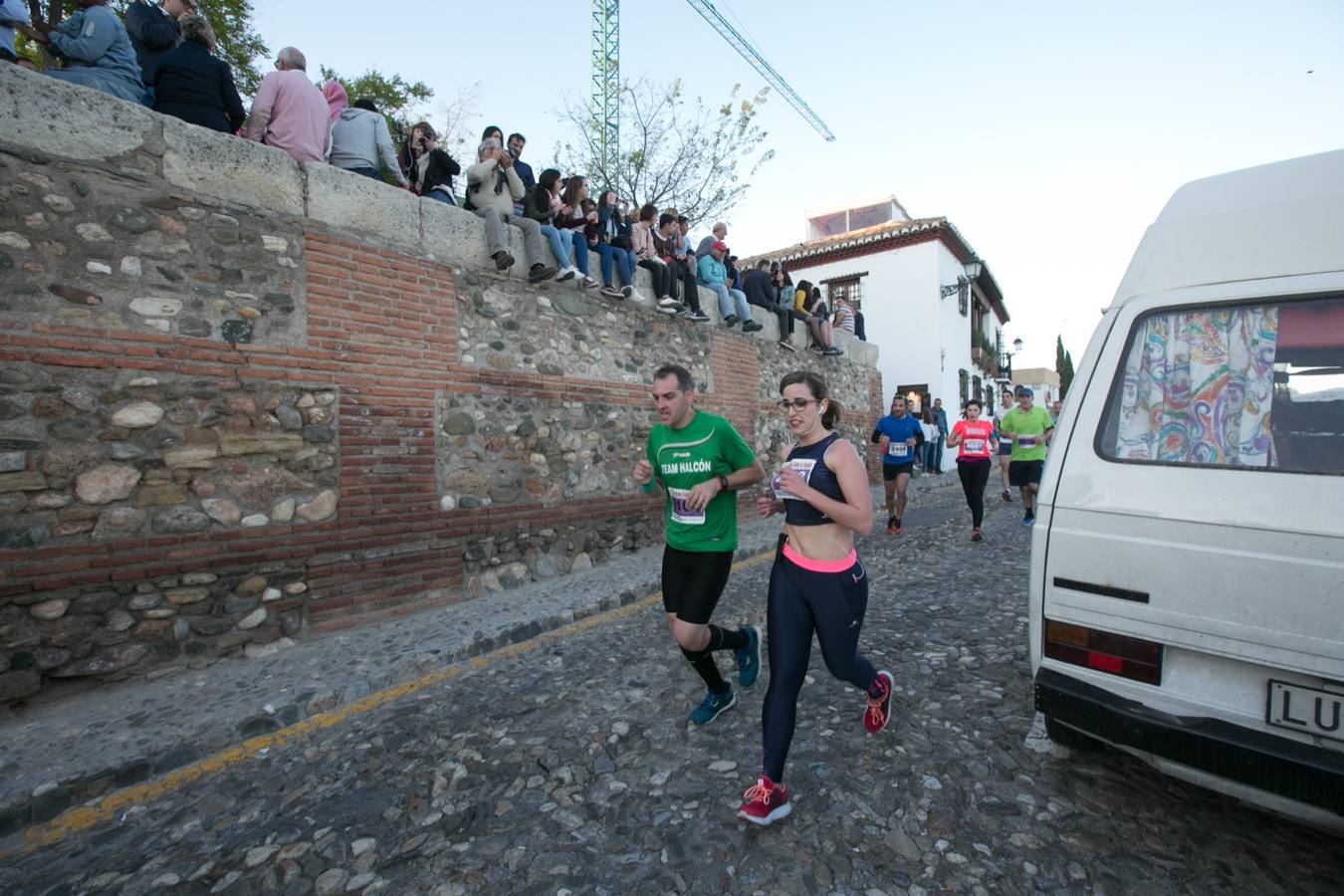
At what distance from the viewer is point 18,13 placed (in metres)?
3.93

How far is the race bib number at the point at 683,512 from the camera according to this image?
325 centimetres

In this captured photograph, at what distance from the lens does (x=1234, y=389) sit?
2.10m

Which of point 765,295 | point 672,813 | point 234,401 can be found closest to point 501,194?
point 234,401

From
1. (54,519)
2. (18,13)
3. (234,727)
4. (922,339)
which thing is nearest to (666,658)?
(234,727)

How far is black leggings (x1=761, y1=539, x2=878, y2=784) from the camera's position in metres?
2.43

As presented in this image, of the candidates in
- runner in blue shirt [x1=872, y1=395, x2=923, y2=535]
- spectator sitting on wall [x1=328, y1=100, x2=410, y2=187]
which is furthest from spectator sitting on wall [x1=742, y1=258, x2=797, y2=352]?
spectator sitting on wall [x1=328, y1=100, x2=410, y2=187]

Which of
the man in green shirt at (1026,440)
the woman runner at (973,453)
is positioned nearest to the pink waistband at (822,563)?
the woman runner at (973,453)

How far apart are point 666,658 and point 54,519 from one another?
3.72 meters

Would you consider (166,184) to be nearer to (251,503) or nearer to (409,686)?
(251,503)

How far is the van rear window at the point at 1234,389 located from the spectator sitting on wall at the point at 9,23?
21.1ft

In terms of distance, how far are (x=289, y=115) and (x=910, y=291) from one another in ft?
68.1

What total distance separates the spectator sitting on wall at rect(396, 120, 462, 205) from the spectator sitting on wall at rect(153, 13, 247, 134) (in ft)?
5.87

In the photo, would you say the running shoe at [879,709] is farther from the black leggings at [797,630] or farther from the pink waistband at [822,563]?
the pink waistband at [822,563]

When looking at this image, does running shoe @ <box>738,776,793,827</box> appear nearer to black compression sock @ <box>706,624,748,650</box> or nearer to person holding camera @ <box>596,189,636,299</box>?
black compression sock @ <box>706,624,748,650</box>
